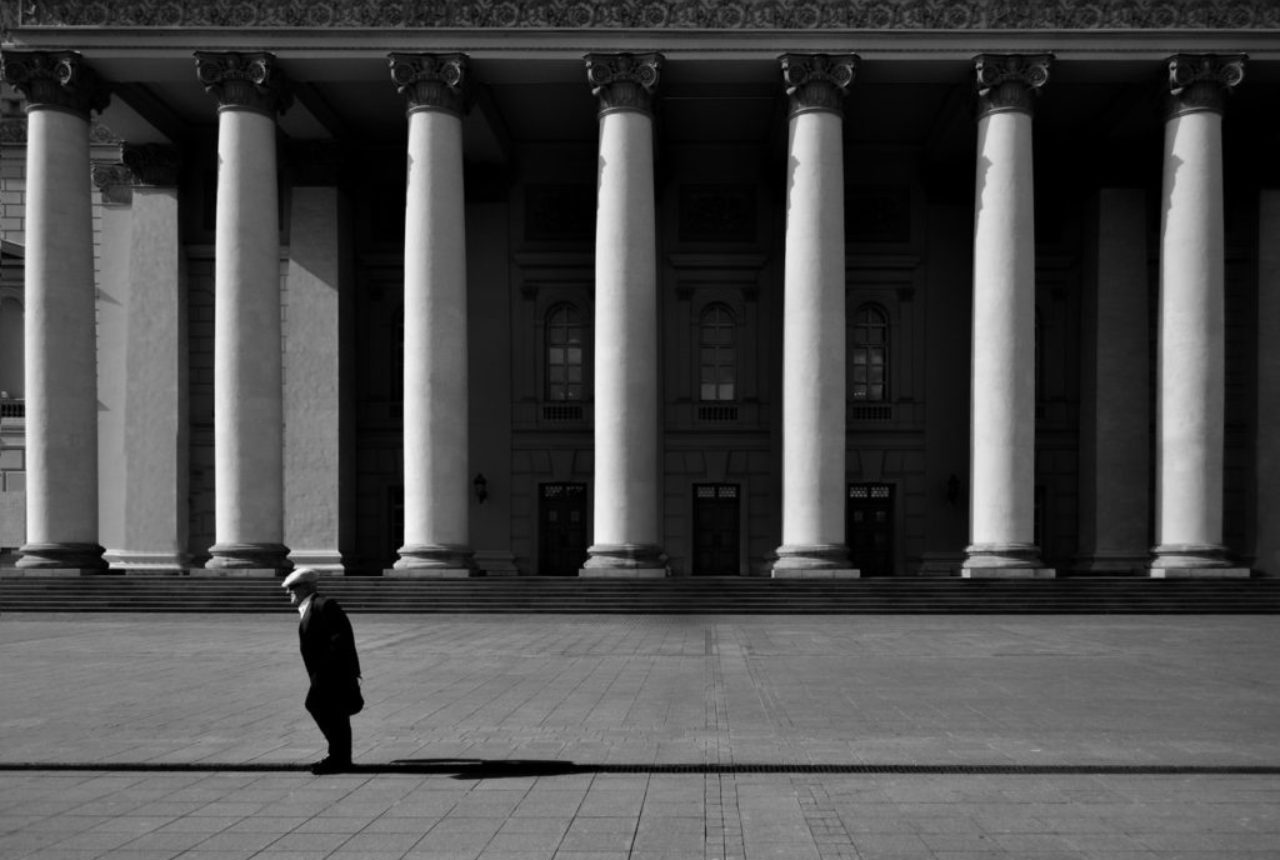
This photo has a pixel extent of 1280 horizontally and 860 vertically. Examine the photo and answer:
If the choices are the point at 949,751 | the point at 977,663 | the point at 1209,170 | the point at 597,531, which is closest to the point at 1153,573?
the point at 1209,170

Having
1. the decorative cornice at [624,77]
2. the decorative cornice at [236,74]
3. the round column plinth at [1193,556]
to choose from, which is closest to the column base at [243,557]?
the decorative cornice at [236,74]

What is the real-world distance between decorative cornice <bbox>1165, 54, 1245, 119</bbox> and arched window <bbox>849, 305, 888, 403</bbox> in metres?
12.6

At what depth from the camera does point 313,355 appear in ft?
144

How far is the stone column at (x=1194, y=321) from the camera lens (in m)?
36.6

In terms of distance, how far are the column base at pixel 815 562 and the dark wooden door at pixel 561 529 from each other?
35.9 feet

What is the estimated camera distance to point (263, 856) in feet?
30.6

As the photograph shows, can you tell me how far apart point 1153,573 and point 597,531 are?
1473 centimetres

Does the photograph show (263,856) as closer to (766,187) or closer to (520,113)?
(520,113)

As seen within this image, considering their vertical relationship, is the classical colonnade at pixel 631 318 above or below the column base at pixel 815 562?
above

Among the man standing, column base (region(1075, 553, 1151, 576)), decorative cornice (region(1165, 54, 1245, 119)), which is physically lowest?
column base (region(1075, 553, 1151, 576))

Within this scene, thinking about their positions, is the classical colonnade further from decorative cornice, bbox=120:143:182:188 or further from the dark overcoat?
the dark overcoat

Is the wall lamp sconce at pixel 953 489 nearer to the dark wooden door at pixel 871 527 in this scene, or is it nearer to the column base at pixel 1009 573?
the dark wooden door at pixel 871 527

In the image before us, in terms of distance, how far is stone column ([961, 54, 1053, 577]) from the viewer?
36.5 m

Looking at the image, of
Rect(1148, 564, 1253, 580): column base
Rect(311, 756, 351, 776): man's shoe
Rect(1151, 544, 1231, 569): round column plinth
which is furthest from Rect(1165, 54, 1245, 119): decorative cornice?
Rect(311, 756, 351, 776): man's shoe
